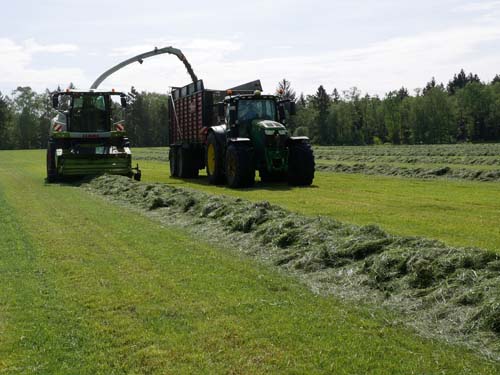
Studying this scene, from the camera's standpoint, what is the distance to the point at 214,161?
66.1 ft

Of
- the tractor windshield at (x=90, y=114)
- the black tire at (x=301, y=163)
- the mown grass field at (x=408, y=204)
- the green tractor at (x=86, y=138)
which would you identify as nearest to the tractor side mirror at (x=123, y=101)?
the green tractor at (x=86, y=138)

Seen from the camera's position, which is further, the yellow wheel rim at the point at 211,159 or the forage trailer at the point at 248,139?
the yellow wheel rim at the point at 211,159

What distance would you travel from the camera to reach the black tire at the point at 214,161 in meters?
19.8

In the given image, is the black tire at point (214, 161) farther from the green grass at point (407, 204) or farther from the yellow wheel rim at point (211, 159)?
the green grass at point (407, 204)

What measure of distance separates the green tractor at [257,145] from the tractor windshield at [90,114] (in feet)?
16.5

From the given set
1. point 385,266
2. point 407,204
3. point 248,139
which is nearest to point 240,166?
point 248,139

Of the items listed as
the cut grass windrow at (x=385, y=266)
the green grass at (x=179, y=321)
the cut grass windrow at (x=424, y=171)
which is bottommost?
the green grass at (x=179, y=321)

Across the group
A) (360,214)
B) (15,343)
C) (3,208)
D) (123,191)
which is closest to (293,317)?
→ (15,343)

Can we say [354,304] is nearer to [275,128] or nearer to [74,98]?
[275,128]

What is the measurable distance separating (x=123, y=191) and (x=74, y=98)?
279 inches

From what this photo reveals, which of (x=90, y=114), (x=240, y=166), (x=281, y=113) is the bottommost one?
(x=240, y=166)

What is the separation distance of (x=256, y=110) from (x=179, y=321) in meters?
14.1

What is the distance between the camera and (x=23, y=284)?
23.6 ft

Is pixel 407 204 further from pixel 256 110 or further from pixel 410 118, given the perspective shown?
pixel 410 118
